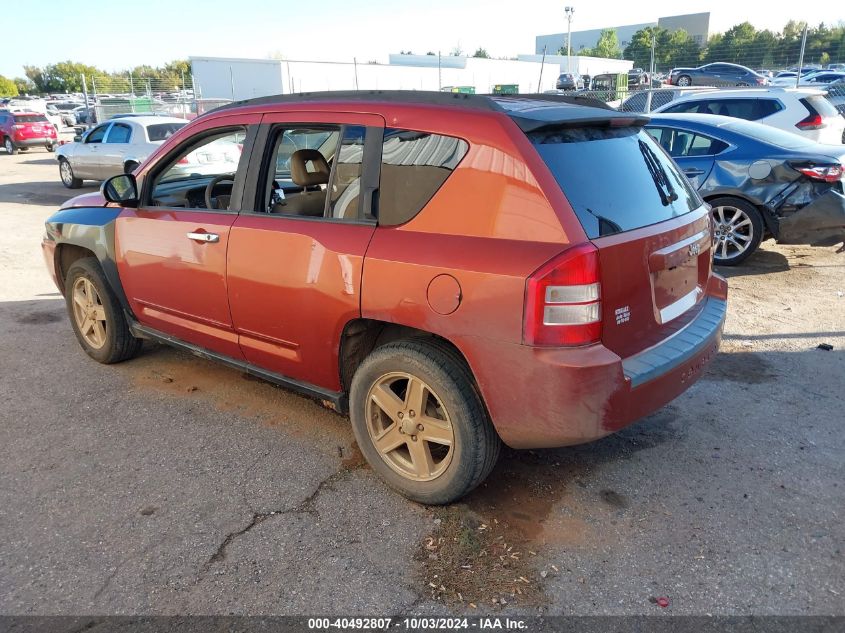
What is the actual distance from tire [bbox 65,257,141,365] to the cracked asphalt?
0.51ft

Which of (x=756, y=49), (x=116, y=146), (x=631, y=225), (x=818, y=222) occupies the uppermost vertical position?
(x=756, y=49)

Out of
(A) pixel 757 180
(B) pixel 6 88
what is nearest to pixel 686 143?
(A) pixel 757 180

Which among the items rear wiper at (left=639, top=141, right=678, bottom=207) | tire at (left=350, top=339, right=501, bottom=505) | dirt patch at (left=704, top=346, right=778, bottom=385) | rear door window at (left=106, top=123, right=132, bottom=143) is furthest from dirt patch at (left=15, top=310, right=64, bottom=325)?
rear door window at (left=106, top=123, right=132, bottom=143)

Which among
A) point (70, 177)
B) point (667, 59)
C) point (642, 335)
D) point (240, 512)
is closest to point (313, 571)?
point (240, 512)

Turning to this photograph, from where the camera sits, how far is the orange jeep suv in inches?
106

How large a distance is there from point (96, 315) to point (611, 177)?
150 inches

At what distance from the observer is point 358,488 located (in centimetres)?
339

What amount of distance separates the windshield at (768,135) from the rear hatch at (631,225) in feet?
14.7

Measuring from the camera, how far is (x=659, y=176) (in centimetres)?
337

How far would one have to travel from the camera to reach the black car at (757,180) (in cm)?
673

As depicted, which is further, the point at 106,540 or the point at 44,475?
the point at 44,475

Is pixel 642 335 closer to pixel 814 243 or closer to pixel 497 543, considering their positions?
pixel 497 543

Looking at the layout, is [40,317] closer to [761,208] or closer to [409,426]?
[409,426]

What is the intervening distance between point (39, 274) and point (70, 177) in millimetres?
9117
